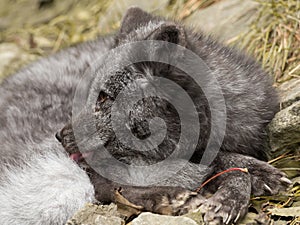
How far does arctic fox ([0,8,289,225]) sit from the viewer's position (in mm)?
3119

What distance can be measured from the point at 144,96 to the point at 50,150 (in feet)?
2.38

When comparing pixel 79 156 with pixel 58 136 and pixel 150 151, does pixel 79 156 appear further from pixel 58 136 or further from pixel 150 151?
pixel 150 151

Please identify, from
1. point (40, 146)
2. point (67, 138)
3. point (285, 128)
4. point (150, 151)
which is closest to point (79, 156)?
point (67, 138)

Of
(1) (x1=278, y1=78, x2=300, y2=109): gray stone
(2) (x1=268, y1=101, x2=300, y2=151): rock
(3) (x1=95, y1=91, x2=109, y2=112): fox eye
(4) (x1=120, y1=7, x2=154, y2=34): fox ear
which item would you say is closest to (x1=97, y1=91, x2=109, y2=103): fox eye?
(3) (x1=95, y1=91, x2=109, y2=112): fox eye

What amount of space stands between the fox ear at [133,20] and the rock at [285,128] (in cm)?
104

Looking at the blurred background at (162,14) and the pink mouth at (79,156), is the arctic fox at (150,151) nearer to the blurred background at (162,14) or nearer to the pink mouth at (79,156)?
the pink mouth at (79,156)

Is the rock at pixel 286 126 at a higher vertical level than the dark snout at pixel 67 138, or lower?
lower

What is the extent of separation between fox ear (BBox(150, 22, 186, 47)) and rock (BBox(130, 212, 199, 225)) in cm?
97

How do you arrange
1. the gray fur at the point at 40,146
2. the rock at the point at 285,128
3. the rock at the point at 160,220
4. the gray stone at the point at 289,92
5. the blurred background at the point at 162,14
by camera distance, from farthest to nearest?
the blurred background at the point at 162,14, the gray stone at the point at 289,92, the rock at the point at 285,128, the gray fur at the point at 40,146, the rock at the point at 160,220

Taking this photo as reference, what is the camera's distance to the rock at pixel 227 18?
5.04 metres

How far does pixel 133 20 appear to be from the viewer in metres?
3.81

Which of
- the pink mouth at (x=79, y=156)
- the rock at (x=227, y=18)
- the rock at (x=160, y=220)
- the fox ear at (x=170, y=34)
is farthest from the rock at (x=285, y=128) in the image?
the rock at (x=227, y=18)

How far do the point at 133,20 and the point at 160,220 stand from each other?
152 centimetres

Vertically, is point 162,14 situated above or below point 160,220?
above
